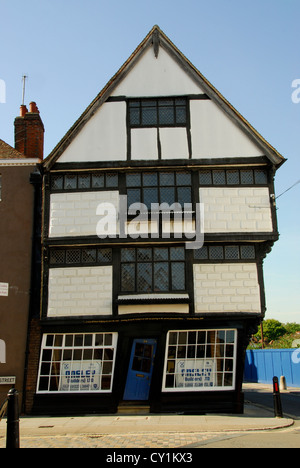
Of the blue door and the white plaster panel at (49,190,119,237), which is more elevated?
the white plaster panel at (49,190,119,237)

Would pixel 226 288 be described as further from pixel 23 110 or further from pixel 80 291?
pixel 23 110

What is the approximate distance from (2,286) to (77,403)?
434 centimetres

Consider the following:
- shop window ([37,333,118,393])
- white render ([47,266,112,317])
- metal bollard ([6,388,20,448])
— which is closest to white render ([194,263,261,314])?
white render ([47,266,112,317])

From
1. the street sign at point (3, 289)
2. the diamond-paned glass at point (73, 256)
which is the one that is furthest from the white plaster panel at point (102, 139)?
the street sign at point (3, 289)

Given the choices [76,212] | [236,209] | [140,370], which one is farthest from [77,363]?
[236,209]

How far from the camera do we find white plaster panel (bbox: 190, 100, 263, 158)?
1446 cm

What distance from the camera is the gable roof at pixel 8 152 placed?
1585cm

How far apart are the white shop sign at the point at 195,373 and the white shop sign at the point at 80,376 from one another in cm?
246

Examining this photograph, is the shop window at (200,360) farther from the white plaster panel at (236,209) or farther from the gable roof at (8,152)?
the gable roof at (8,152)

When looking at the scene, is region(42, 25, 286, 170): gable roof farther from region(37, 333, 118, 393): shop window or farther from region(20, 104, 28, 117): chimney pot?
region(37, 333, 118, 393): shop window

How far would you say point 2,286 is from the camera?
14.6 meters

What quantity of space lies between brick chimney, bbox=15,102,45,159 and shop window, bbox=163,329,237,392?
26.8 feet

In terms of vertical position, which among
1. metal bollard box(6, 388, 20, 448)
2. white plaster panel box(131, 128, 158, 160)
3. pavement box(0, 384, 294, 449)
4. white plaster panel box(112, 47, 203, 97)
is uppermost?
white plaster panel box(112, 47, 203, 97)

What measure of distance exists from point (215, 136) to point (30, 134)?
265 inches
